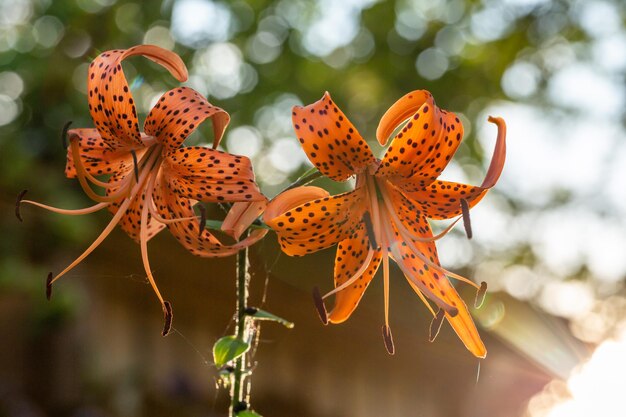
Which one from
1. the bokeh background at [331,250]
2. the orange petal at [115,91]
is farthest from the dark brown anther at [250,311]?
the bokeh background at [331,250]

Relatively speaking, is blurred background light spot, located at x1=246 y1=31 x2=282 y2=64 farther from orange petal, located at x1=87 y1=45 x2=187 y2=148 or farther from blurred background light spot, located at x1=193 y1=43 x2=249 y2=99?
orange petal, located at x1=87 y1=45 x2=187 y2=148

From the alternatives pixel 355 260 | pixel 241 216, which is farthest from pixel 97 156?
pixel 355 260

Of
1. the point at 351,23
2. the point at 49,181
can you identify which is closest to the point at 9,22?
the point at 49,181

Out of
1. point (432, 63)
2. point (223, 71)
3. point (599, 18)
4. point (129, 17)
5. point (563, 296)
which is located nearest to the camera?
point (129, 17)

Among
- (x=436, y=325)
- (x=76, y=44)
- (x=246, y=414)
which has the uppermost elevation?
(x=76, y=44)

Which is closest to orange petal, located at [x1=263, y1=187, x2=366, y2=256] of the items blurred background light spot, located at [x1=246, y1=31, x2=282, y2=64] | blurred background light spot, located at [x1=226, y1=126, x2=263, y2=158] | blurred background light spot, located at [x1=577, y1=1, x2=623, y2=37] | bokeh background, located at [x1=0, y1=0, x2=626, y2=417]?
bokeh background, located at [x1=0, y1=0, x2=626, y2=417]

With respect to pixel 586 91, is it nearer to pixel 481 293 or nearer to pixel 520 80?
pixel 520 80
